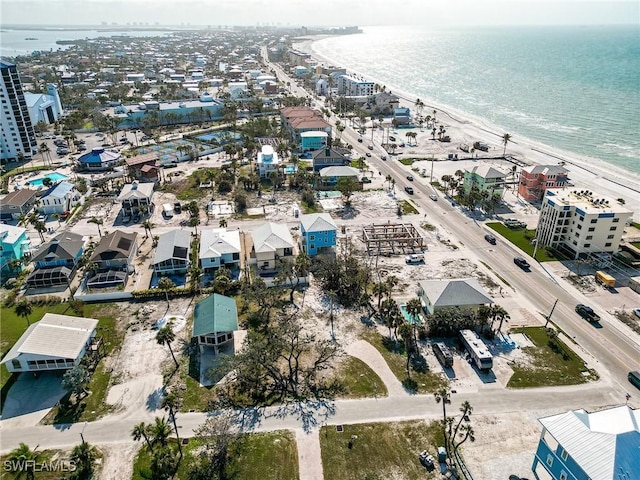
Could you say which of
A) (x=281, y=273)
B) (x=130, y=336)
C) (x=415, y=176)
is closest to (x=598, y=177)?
(x=415, y=176)

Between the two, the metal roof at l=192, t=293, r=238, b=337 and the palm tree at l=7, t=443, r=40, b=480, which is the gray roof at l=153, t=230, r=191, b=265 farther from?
the palm tree at l=7, t=443, r=40, b=480

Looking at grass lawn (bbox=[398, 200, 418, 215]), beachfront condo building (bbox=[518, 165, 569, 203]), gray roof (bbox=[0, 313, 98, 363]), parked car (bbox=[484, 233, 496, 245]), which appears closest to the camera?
gray roof (bbox=[0, 313, 98, 363])

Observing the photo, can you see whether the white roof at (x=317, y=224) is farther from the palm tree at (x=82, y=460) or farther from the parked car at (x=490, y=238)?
the palm tree at (x=82, y=460)

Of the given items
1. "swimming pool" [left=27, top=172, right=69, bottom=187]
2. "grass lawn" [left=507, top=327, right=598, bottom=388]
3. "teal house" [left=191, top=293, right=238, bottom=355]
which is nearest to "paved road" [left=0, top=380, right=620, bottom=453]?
"grass lawn" [left=507, top=327, right=598, bottom=388]

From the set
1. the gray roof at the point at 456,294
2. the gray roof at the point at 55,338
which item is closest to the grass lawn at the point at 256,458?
the gray roof at the point at 55,338

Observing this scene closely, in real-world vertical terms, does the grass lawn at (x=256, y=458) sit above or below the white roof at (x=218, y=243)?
below

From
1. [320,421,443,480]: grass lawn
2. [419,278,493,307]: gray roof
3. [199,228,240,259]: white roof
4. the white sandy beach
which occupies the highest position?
[199,228,240,259]: white roof
